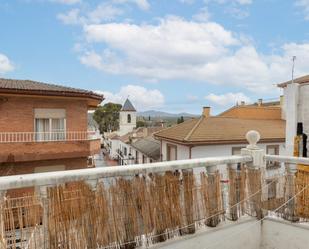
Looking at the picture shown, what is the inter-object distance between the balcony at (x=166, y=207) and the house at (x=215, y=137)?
12582mm

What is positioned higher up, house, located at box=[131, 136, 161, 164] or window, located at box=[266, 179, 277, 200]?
window, located at box=[266, 179, 277, 200]

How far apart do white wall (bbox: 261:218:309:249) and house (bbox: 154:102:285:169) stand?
41.1ft

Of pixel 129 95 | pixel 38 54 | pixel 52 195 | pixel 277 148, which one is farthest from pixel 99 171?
pixel 129 95

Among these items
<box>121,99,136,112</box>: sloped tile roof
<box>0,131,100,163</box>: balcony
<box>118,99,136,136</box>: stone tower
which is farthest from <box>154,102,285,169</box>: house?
<box>121,99,136,112</box>: sloped tile roof

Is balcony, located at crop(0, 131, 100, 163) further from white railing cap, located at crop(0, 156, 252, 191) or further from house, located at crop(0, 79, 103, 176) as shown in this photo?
white railing cap, located at crop(0, 156, 252, 191)

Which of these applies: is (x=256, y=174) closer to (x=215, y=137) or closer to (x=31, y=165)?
(x=31, y=165)

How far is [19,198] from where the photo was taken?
103 inches

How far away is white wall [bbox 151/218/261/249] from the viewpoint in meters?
3.58

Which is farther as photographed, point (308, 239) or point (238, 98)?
point (238, 98)

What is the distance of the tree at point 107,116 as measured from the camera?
2586 inches

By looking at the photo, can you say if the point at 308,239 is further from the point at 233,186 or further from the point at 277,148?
the point at 277,148

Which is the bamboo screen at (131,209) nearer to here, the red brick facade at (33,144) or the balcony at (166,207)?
the balcony at (166,207)

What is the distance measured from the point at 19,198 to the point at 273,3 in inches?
414

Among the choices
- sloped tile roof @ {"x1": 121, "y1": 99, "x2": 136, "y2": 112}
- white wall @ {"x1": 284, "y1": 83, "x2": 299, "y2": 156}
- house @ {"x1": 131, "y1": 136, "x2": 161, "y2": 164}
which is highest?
sloped tile roof @ {"x1": 121, "y1": 99, "x2": 136, "y2": 112}
